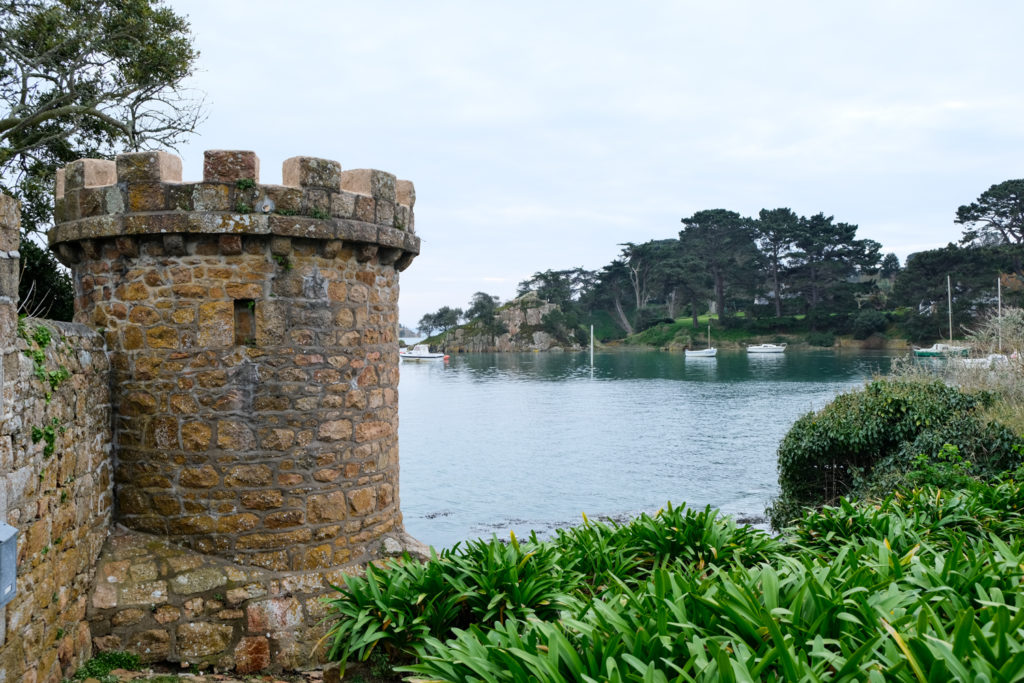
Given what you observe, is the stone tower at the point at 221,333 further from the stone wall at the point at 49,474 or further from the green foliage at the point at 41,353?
the green foliage at the point at 41,353

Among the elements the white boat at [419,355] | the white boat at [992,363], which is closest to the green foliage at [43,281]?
the white boat at [992,363]

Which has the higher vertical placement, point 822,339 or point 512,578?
point 822,339

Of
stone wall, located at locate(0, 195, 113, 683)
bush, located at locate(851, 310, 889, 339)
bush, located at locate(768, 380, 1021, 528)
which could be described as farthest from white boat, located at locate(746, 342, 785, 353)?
stone wall, located at locate(0, 195, 113, 683)

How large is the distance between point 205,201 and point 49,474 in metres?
2.37

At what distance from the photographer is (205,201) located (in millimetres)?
6145

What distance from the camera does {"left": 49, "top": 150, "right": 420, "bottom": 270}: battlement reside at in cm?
614

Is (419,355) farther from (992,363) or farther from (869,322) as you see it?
(992,363)

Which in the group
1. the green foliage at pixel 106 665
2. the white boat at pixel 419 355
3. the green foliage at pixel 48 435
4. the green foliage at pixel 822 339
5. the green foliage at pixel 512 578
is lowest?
the green foliage at pixel 106 665

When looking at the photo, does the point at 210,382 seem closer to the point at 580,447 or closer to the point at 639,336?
the point at 580,447

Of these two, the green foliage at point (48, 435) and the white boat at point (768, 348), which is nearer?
the green foliage at point (48, 435)

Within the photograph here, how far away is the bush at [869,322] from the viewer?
7088 centimetres

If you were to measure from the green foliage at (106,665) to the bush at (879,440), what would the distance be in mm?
10471

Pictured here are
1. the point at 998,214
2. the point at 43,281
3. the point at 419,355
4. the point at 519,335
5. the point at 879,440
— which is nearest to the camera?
the point at 43,281

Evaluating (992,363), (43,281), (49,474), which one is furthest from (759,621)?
(992,363)
